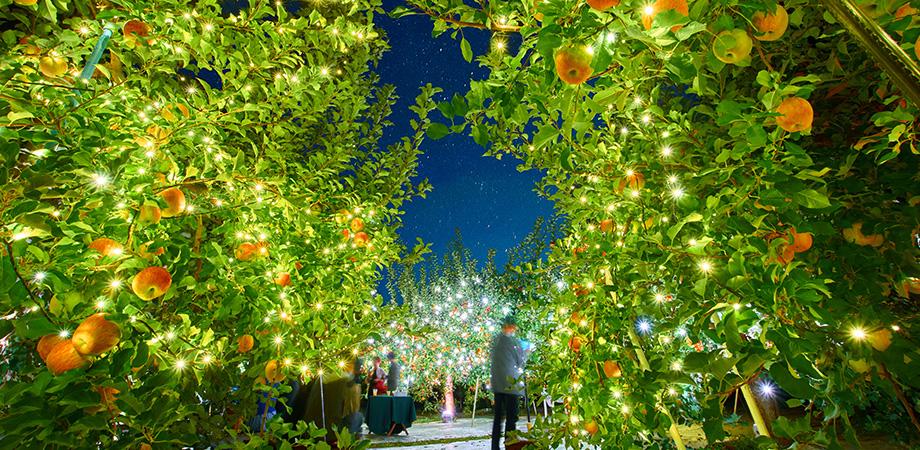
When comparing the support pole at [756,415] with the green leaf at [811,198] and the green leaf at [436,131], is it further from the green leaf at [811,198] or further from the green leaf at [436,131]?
the green leaf at [436,131]

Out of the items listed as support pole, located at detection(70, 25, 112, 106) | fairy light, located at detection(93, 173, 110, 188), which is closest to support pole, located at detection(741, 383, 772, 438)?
fairy light, located at detection(93, 173, 110, 188)

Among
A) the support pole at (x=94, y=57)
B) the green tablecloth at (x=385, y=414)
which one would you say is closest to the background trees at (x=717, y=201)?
the support pole at (x=94, y=57)

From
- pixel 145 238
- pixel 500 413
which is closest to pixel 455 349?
pixel 500 413

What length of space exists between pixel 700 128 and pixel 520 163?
3.49 feet

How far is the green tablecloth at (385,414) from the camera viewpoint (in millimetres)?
8422

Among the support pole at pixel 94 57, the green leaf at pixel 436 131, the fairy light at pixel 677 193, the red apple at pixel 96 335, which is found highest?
the support pole at pixel 94 57

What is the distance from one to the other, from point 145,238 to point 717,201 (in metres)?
1.81

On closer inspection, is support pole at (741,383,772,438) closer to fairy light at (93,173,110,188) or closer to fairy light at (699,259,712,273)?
fairy light at (699,259,712,273)

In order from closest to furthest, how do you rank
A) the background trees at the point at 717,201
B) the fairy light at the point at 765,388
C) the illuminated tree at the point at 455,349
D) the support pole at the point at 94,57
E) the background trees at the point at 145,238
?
the background trees at the point at 717,201 < the background trees at the point at 145,238 < the support pole at the point at 94,57 < the fairy light at the point at 765,388 < the illuminated tree at the point at 455,349

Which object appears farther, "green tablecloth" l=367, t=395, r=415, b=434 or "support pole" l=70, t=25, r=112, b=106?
"green tablecloth" l=367, t=395, r=415, b=434

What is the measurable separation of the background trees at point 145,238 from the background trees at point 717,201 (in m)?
0.88

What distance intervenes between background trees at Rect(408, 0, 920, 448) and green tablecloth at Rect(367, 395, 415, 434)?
7.27 meters

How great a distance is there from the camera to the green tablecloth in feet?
27.6

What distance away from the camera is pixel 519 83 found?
0.84m
